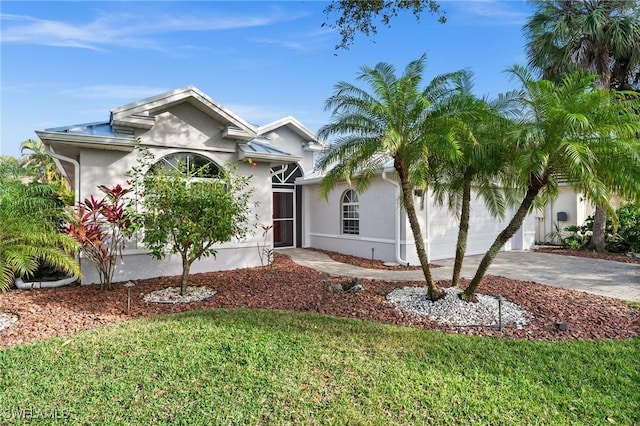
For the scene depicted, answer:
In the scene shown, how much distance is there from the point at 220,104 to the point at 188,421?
8504 mm

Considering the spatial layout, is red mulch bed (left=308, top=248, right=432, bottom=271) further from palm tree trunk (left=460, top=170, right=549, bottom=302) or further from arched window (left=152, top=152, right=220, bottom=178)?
arched window (left=152, top=152, right=220, bottom=178)

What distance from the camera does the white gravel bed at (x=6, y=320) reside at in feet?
20.6

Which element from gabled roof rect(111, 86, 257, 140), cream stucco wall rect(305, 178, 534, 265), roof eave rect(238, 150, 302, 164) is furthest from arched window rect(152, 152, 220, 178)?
cream stucco wall rect(305, 178, 534, 265)

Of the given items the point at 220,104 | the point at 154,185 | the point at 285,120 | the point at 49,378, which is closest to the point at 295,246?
the point at 285,120

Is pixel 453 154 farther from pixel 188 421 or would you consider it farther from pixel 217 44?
pixel 217 44

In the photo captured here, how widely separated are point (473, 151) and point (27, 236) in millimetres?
8979

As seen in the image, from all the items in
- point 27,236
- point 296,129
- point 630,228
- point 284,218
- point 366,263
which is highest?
point 296,129

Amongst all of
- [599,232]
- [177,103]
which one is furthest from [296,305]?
[599,232]

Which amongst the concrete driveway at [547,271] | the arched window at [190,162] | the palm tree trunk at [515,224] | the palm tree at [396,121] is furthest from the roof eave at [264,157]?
the palm tree trunk at [515,224]

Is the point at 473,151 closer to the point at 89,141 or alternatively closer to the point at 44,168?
the point at 89,141

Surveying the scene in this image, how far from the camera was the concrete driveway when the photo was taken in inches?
371

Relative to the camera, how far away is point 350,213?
50.0ft

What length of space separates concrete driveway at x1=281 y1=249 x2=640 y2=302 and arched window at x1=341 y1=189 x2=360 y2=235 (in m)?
1.63

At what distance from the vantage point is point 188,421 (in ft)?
11.6
